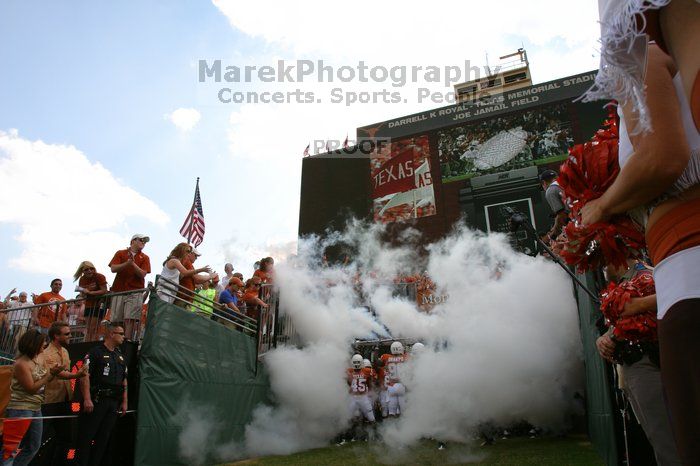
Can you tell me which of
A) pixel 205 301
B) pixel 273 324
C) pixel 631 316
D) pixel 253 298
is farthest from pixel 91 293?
pixel 631 316

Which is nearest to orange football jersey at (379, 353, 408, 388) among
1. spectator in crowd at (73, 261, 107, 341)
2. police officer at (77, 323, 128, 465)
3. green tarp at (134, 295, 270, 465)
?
green tarp at (134, 295, 270, 465)

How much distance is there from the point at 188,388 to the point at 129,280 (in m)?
2.05

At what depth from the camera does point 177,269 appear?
7992mm

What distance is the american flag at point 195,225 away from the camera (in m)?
15.1

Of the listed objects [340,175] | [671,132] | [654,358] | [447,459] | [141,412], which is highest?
[340,175]

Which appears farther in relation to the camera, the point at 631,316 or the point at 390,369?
the point at 390,369

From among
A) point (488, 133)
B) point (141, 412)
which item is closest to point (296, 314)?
point (141, 412)

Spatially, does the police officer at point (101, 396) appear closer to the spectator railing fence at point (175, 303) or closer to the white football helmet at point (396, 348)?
the spectator railing fence at point (175, 303)

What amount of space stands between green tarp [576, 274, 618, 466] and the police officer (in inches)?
229

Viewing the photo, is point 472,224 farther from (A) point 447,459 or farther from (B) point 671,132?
(B) point 671,132

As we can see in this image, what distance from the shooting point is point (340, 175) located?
2700 centimetres

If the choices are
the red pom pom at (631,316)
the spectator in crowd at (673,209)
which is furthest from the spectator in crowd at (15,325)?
the spectator in crowd at (673,209)

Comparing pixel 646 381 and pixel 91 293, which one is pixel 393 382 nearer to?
pixel 91 293

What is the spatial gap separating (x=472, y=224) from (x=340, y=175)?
865cm
